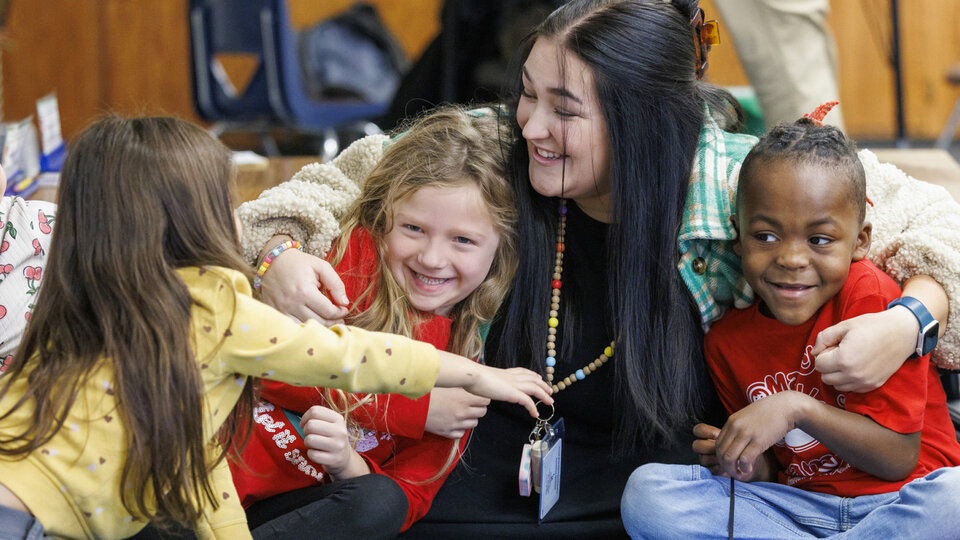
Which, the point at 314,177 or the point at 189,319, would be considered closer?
the point at 189,319

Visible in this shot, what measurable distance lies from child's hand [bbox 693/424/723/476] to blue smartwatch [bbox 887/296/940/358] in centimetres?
30

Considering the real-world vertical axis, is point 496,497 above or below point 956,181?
below

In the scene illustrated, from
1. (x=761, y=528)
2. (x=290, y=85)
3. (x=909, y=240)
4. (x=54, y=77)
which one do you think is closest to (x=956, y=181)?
(x=909, y=240)

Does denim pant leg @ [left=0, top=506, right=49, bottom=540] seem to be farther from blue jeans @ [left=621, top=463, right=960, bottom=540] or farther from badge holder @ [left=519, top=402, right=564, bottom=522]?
blue jeans @ [left=621, top=463, right=960, bottom=540]

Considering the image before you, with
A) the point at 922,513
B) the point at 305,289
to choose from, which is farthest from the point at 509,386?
the point at 922,513

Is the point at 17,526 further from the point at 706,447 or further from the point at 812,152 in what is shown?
the point at 812,152

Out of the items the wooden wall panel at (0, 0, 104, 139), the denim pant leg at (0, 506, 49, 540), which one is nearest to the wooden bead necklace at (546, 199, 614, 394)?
the denim pant leg at (0, 506, 49, 540)

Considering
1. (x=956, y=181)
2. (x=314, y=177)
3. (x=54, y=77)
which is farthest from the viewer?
(x=54, y=77)

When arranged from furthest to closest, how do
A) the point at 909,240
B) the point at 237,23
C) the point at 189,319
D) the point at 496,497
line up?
the point at 237,23, the point at 496,497, the point at 909,240, the point at 189,319

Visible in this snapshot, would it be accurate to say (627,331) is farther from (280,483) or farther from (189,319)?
(189,319)

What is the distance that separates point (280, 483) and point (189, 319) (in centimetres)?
45

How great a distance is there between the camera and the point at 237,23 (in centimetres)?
422

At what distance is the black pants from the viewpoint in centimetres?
140

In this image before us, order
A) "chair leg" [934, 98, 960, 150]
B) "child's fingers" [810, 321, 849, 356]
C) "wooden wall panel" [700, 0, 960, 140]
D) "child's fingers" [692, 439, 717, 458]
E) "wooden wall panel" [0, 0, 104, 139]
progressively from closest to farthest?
"child's fingers" [810, 321, 849, 356] → "child's fingers" [692, 439, 717, 458] → "chair leg" [934, 98, 960, 150] → "wooden wall panel" [700, 0, 960, 140] → "wooden wall panel" [0, 0, 104, 139]
